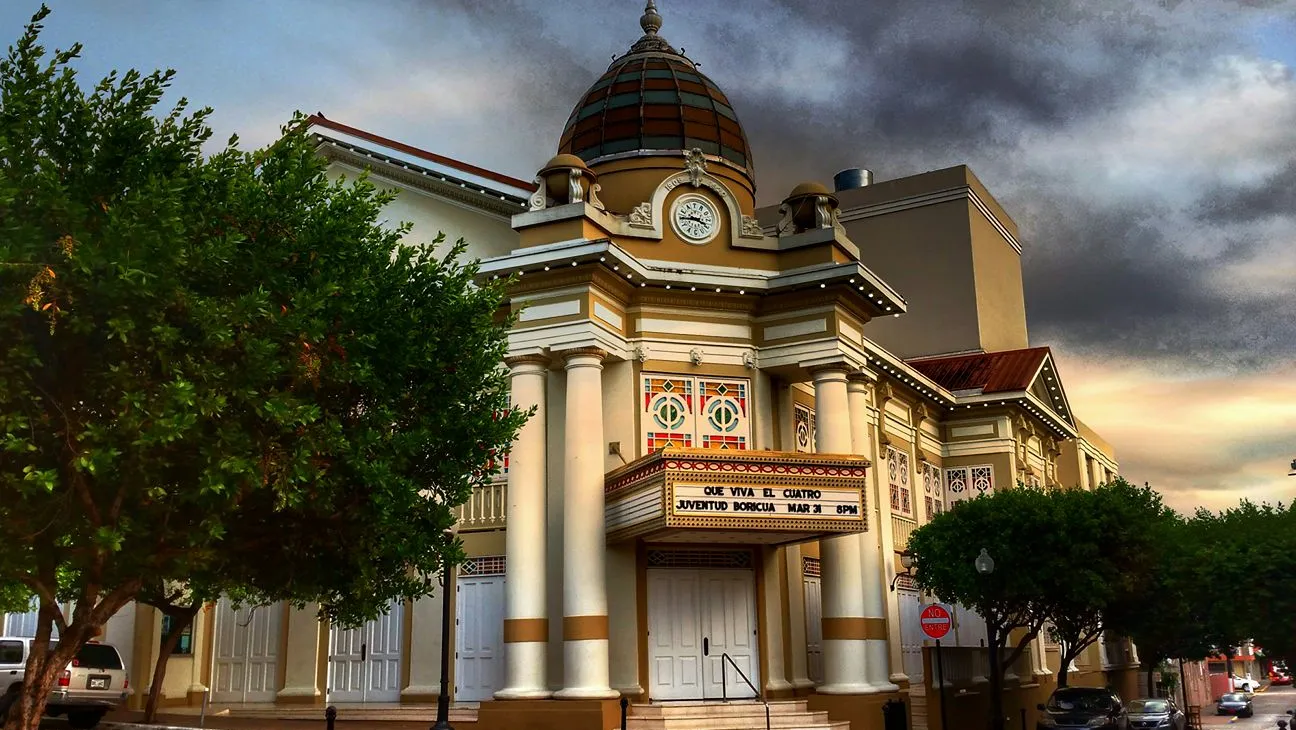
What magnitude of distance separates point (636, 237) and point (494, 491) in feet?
21.4

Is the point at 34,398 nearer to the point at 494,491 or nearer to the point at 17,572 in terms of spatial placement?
the point at 17,572

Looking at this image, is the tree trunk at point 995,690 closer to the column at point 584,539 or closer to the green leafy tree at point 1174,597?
the green leafy tree at point 1174,597

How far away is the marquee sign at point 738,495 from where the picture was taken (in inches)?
863

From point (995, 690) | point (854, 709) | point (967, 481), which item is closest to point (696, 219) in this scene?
point (854, 709)

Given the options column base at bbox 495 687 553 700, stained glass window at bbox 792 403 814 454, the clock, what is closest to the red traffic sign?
stained glass window at bbox 792 403 814 454

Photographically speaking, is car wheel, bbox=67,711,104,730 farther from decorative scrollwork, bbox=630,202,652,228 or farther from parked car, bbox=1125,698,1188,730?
parked car, bbox=1125,698,1188,730

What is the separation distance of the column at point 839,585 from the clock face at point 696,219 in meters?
4.02

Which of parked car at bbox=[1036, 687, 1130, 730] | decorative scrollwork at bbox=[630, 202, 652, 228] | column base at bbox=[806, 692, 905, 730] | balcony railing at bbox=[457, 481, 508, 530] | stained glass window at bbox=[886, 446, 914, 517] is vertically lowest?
parked car at bbox=[1036, 687, 1130, 730]

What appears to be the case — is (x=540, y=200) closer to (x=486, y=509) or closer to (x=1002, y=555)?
(x=486, y=509)

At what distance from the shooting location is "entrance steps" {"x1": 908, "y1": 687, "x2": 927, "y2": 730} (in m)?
29.0

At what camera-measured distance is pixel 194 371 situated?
14.1 meters

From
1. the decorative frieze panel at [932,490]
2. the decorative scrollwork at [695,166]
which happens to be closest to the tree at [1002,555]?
the decorative frieze panel at [932,490]

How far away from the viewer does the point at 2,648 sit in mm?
22516

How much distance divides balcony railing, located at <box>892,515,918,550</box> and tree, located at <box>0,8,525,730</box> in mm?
19100
